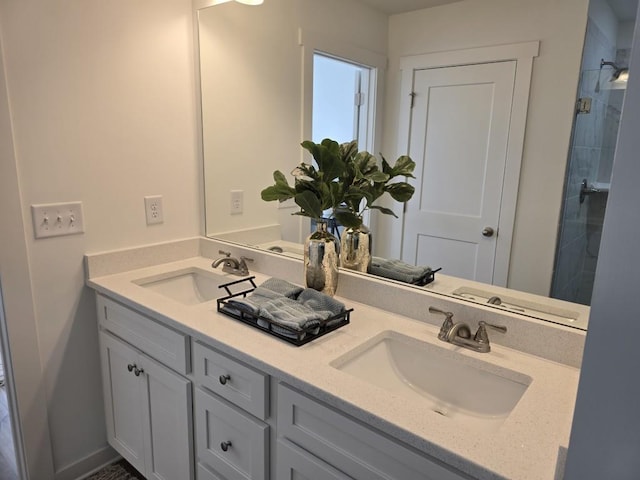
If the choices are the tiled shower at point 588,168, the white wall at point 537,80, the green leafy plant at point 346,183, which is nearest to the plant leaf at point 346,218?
the green leafy plant at point 346,183

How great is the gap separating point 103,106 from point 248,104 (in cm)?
63

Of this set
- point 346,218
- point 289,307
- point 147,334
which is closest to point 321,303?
point 289,307

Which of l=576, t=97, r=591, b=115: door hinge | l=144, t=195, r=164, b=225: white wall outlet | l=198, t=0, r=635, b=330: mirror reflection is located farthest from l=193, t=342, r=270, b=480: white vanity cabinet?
l=576, t=97, r=591, b=115: door hinge

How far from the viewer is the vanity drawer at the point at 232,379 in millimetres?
1160

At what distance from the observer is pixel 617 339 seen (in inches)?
22.8

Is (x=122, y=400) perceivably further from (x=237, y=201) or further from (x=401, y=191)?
(x=401, y=191)

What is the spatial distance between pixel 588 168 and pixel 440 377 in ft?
2.27

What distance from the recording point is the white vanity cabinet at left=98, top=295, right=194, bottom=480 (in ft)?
4.79

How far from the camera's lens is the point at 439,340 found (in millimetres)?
1282

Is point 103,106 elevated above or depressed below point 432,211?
above

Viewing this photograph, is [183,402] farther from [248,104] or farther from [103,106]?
[248,104]

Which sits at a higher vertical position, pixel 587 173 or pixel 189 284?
pixel 587 173

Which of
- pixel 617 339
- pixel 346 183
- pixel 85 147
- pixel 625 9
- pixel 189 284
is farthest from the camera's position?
pixel 189 284

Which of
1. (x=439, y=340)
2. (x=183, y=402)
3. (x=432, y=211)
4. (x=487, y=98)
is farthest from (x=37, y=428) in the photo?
(x=487, y=98)
